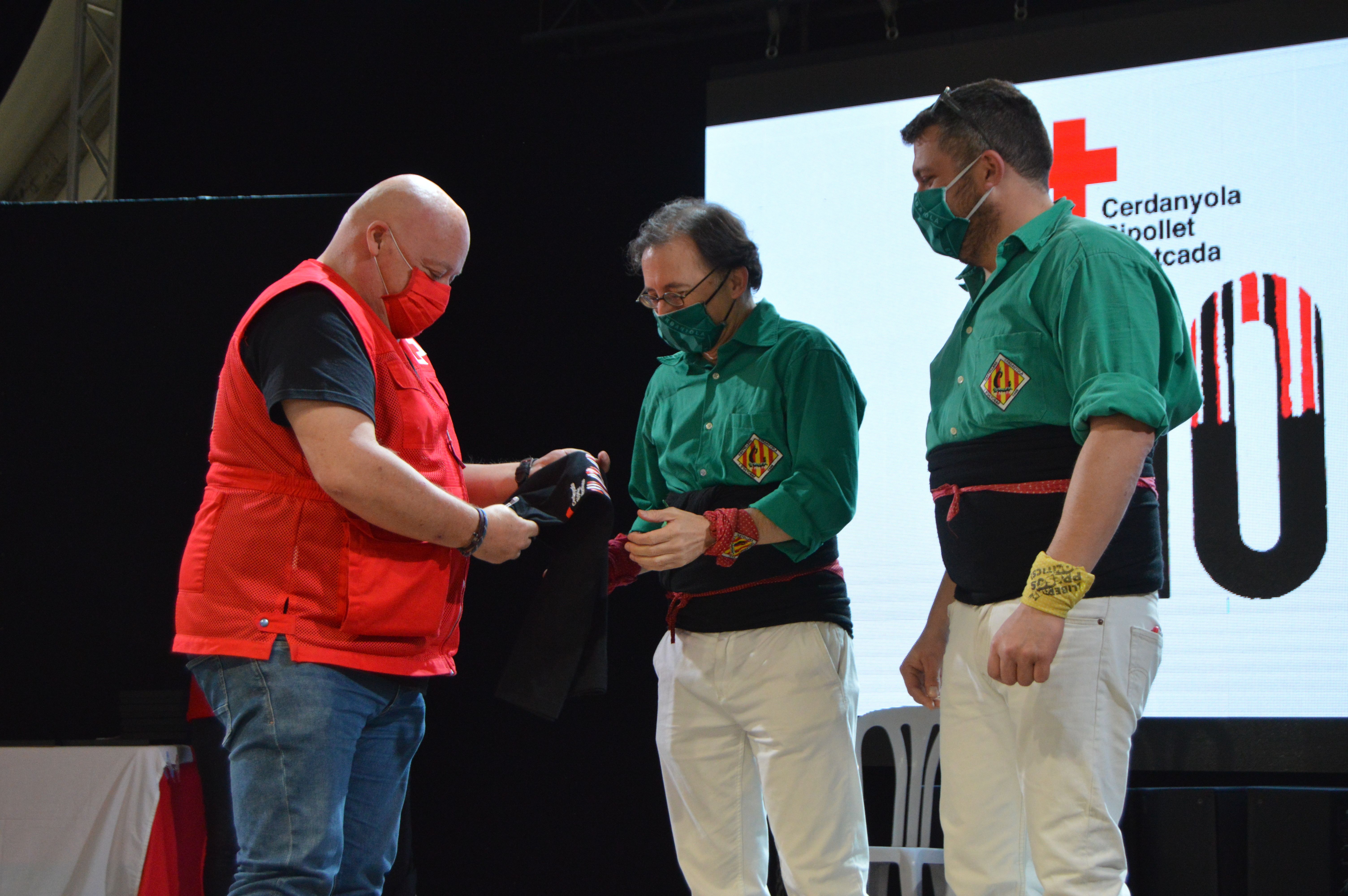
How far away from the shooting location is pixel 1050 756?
4.99ft

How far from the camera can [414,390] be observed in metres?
1.76

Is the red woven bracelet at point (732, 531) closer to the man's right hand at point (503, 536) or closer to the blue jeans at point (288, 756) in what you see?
the man's right hand at point (503, 536)

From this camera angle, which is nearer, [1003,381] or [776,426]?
[1003,381]

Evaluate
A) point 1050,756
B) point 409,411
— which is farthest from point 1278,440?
point 409,411

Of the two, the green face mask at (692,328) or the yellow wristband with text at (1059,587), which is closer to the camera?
the yellow wristband with text at (1059,587)

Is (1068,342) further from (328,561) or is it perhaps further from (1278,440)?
(1278,440)

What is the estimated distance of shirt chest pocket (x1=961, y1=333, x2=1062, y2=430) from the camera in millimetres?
1640

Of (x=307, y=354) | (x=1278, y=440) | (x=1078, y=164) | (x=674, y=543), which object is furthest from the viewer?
(x=1078, y=164)

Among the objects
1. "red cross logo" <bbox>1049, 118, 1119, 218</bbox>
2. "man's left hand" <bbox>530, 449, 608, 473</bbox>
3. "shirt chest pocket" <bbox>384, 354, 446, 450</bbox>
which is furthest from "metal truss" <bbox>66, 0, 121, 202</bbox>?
"red cross logo" <bbox>1049, 118, 1119, 218</bbox>

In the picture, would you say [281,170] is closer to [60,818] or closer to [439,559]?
[60,818]

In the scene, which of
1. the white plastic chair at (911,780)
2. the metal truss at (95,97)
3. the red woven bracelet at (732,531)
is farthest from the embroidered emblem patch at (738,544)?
the metal truss at (95,97)

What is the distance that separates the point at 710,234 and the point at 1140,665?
118 centimetres

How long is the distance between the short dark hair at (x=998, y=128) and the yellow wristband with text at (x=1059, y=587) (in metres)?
0.73

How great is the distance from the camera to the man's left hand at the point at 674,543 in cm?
199
